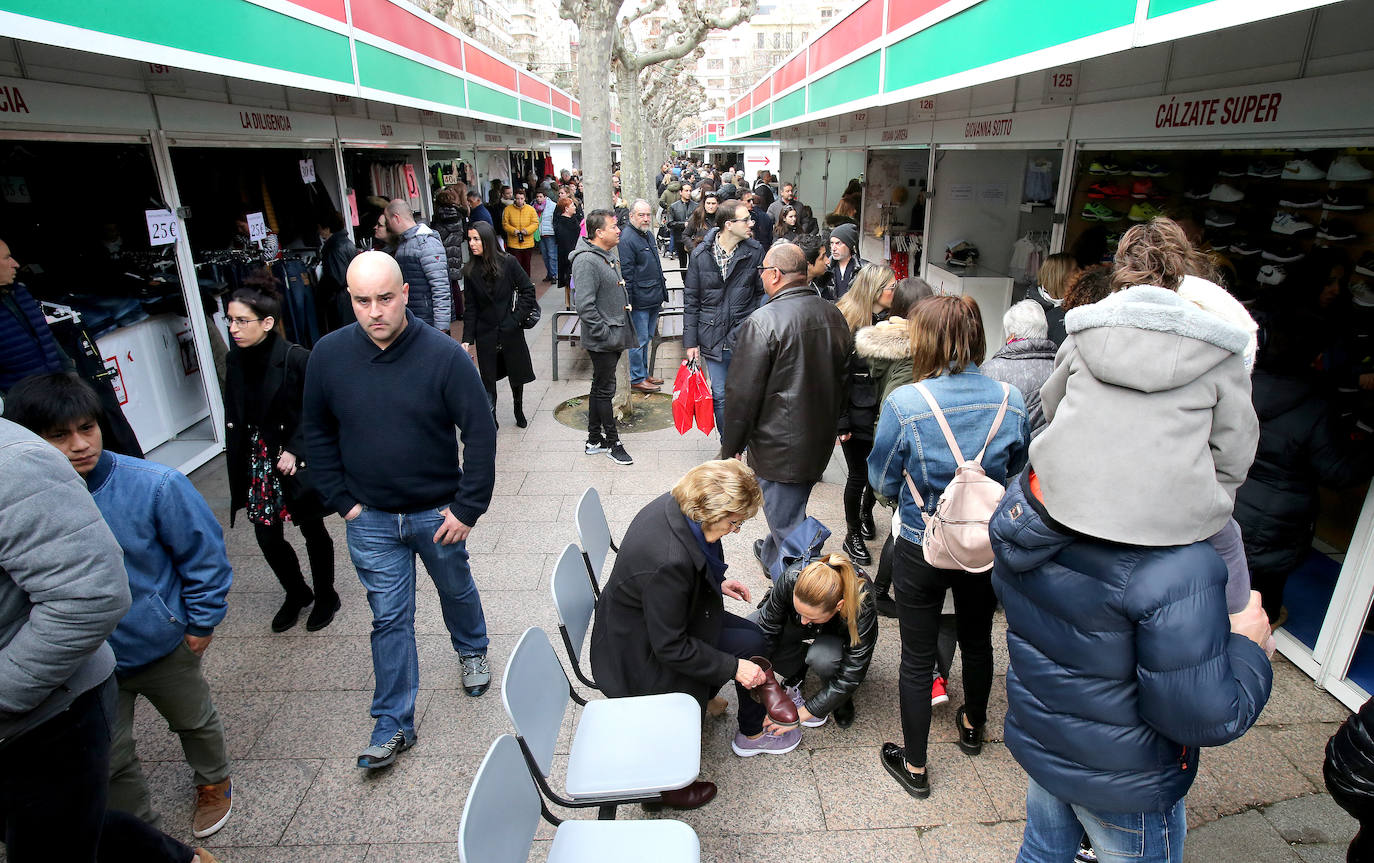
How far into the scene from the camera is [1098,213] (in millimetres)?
6016

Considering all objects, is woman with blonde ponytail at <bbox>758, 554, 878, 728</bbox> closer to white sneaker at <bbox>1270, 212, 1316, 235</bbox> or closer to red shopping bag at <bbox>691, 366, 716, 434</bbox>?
red shopping bag at <bbox>691, 366, 716, 434</bbox>

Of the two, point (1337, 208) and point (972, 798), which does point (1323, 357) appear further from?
point (972, 798)

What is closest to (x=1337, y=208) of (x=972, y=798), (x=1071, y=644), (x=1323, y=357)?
(x=1323, y=357)

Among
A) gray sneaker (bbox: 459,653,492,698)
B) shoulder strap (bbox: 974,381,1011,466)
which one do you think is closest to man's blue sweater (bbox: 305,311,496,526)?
gray sneaker (bbox: 459,653,492,698)

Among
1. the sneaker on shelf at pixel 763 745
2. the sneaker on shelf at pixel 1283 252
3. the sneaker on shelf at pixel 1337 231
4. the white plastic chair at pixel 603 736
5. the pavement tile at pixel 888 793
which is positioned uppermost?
the sneaker on shelf at pixel 1337 231

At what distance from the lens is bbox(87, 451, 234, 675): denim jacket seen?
2.25 meters

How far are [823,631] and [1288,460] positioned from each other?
2.31m

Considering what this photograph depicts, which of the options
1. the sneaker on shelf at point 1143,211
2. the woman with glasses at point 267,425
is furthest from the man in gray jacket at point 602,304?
the sneaker on shelf at point 1143,211

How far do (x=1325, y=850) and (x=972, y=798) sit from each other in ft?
3.70

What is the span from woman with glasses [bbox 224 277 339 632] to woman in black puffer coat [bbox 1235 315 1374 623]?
4.32 metres

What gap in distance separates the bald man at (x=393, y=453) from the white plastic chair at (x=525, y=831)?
1.17 meters

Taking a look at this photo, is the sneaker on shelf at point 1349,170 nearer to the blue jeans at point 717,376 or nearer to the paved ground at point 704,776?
the paved ground at point 704,776

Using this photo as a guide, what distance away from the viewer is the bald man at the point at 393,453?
2.77m

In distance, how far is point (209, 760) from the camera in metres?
2.62
